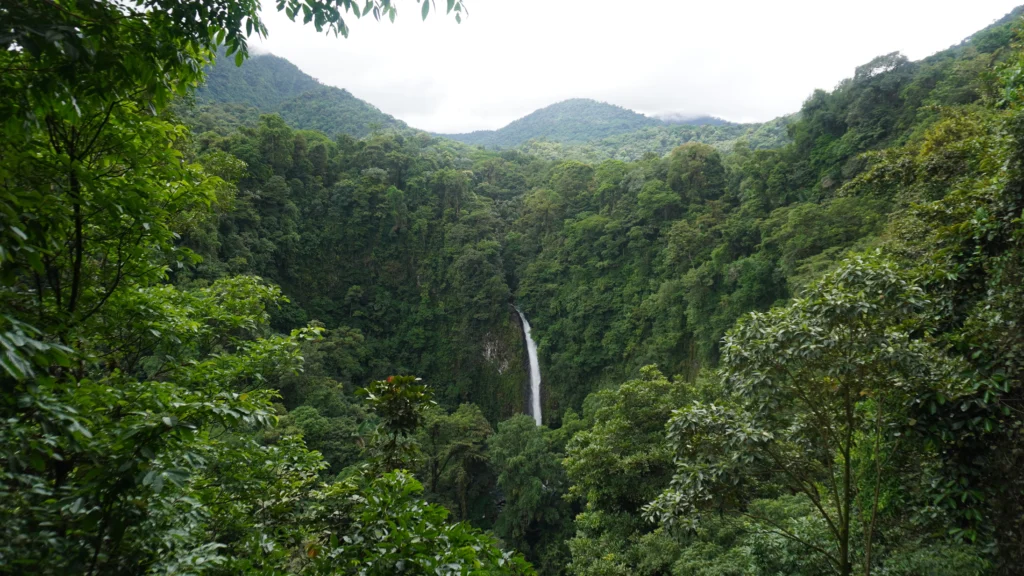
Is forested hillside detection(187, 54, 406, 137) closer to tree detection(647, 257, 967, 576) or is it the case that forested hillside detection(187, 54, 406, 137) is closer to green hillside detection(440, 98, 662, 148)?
green hillside detection(440, 98, 662, 148)

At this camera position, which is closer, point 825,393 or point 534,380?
point 825,393

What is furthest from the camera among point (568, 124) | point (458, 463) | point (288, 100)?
point (568, 124)

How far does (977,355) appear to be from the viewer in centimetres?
338

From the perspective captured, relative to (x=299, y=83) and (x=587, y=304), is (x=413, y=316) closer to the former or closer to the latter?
(x=587, y=304)

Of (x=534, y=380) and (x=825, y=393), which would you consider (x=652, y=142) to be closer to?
(x=534, y=380)

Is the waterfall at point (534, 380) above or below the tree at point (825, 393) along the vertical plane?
below

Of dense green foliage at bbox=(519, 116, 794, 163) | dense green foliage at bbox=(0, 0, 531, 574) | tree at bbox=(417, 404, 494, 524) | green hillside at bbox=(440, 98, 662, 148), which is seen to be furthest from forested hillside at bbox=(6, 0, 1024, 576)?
green hillside at bbox=(440, 98, 662, 148)

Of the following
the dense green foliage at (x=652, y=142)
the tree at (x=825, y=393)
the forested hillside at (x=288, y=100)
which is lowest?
the tree at (x=825, y=393)

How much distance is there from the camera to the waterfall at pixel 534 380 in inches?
949

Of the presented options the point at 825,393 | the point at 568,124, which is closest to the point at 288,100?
the point at 568,124

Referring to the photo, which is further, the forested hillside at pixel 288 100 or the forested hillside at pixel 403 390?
the forested hillside at pixel 288 100

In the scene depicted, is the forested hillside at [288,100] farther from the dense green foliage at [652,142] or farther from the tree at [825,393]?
the tree at [825,393]

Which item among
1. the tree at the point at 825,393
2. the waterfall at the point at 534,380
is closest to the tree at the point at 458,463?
the waterfall at the point at 534,380

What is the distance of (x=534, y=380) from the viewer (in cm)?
2462
